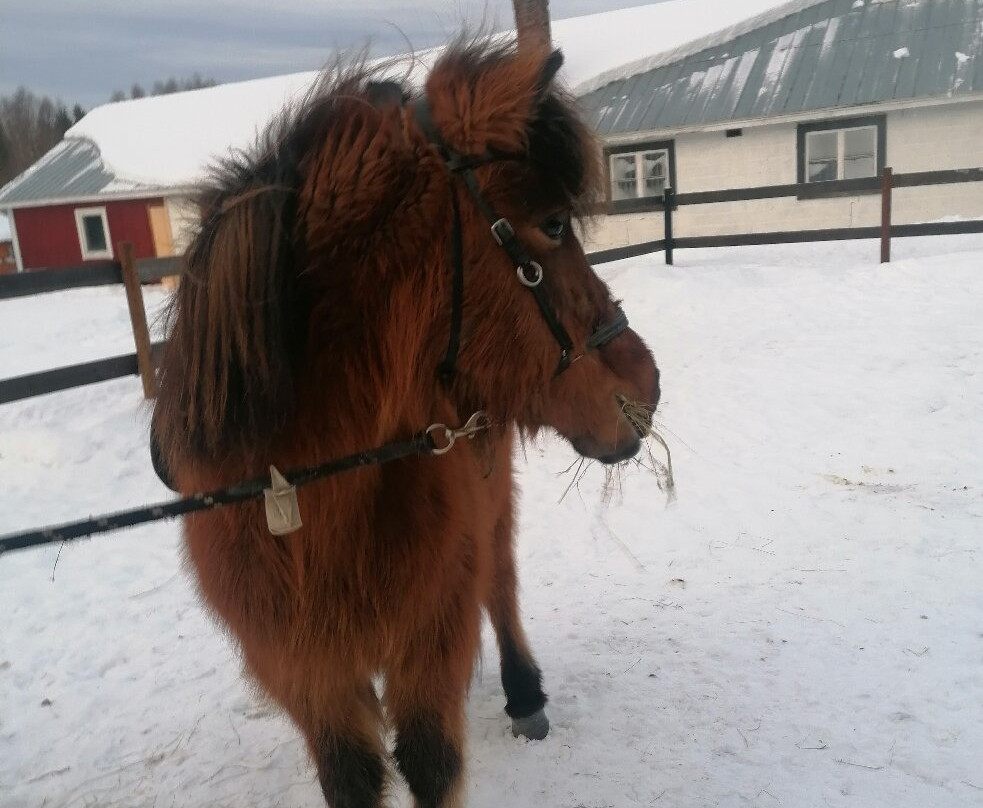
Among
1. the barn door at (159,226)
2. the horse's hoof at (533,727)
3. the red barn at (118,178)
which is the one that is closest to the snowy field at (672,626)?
the horse's hoof at (533,727)

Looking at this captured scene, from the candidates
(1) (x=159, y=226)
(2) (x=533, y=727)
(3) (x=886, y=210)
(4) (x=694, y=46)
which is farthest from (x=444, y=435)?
(1) (x=159, y=226)

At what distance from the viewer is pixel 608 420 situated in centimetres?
189

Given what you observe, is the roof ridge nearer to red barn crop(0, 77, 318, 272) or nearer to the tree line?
red barn crop(0, 77, 318, 272)

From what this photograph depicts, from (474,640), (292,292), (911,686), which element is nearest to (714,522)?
(911,686)

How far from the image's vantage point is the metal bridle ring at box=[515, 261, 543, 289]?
5.56 ft

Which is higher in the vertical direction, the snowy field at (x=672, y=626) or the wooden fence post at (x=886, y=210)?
the wooden fence post at (x=886, y=210)

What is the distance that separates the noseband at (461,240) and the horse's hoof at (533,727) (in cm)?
194

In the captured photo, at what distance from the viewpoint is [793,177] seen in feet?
50.8

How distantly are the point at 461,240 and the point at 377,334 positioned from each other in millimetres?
290

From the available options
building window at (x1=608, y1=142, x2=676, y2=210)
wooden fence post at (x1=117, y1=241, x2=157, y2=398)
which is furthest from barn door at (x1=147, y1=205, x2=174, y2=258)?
wooden fence post at (x1=117, y1=241, x2=157, y2=398)

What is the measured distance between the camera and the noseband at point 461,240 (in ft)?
5.47

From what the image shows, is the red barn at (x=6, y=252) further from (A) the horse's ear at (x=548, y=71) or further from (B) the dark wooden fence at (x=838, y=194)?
(A) the horse's ear at (x=548, y=71)

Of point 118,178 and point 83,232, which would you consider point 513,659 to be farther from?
point 83,232

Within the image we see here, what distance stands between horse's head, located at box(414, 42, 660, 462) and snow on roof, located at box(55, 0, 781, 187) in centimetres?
1609
